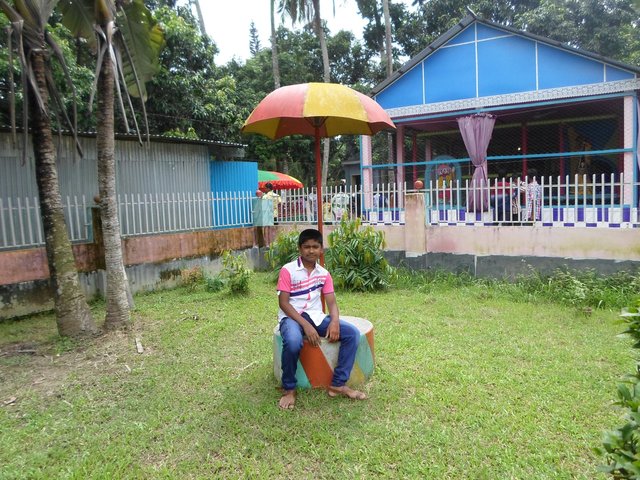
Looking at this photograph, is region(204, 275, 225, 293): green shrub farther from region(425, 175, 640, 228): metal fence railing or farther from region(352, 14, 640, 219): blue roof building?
region(352, 14, 640, 219): blue roof building

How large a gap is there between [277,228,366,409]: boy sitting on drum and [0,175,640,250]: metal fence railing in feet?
14.7

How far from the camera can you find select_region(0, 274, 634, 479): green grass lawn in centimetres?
269

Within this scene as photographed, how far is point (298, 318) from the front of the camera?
11.2 feet

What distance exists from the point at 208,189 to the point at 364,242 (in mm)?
4583

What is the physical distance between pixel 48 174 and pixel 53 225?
0.54 meters

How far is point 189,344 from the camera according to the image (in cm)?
486

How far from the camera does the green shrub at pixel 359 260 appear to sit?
7309 millimetres

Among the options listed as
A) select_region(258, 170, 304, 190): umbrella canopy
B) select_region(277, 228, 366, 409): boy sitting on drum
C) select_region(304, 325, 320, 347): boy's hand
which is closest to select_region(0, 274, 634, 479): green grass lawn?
select_region(277, 228, 366, 409): boy sitting on drum

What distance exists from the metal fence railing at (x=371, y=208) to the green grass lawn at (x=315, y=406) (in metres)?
1.78

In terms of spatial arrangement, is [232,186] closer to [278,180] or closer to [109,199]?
[278,180]

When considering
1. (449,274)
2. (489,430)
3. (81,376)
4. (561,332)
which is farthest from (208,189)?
(489,430)

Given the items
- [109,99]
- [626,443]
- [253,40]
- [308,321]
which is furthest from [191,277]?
[253,40]

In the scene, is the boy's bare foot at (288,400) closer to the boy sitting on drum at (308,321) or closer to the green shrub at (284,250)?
the boy sitting on drum at (308,321)

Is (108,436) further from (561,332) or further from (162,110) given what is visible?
(162,110)
